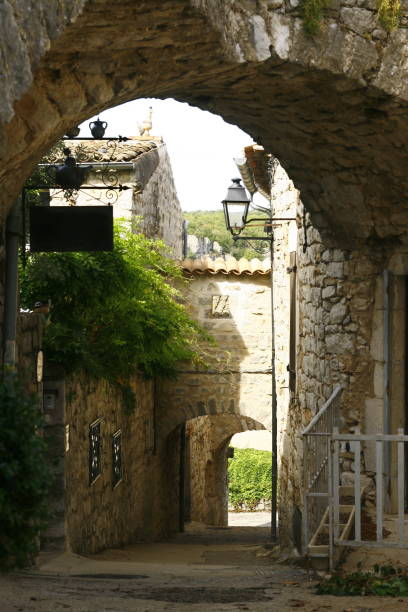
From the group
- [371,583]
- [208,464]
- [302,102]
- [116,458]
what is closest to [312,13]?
[302,102]

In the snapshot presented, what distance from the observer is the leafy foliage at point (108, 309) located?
7508 millimetres

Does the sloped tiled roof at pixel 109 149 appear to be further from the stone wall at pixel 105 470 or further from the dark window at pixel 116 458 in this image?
the dark window at pixel 116 458

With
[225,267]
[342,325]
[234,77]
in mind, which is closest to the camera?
[234,77]

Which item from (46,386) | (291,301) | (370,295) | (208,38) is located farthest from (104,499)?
(208,38)

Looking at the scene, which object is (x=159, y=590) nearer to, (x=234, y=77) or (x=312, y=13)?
(x=234, y=77)

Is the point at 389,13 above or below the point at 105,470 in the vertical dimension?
above

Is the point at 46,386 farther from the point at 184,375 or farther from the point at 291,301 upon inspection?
the point at 184,375

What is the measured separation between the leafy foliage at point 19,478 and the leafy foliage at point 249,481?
17.4 metres

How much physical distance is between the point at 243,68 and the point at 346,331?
10.2 feet

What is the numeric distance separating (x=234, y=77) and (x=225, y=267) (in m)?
7.11

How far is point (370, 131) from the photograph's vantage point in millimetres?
5434

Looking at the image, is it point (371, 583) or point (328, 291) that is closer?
point (371, 583)

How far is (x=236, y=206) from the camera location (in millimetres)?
9844

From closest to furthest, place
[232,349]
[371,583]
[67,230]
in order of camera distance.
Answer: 1. [371,583]
2. [67,230]
3. [232,349]
